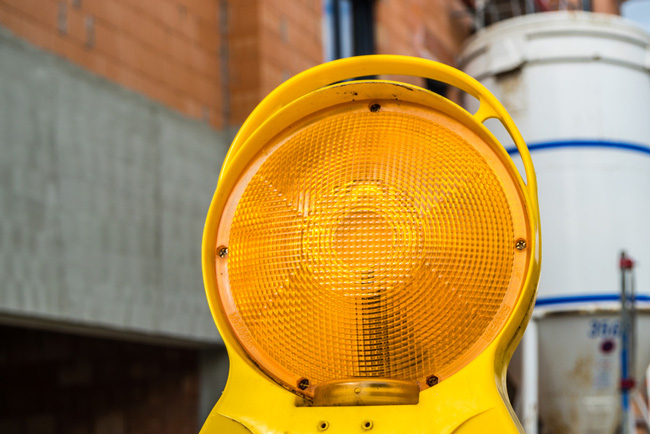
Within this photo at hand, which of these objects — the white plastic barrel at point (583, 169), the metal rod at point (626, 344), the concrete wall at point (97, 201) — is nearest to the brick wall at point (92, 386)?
the concrete wall at point (97, 201)

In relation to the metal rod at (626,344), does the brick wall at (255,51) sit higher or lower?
higher

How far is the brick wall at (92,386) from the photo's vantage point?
6.84m

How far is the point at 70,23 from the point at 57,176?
0.86m

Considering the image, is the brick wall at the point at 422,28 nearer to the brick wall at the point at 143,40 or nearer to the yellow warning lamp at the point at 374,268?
the brick wall at the point at 143,40

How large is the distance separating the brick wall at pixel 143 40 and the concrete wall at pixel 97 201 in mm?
97

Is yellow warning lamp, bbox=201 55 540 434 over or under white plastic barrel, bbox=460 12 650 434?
under

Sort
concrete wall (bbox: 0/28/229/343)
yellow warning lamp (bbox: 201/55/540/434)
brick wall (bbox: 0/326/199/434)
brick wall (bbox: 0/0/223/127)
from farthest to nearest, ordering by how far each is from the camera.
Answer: brick wall (bbox: 0/326/199/434), brick wall (bbox: 0/0/223/127), concrete wall (bbox: 0/28/229/343), yellow warning lamp (bbox: 201/55/540/434)

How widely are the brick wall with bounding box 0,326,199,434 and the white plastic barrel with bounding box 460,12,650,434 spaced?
333cm

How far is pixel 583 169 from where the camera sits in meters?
4.58

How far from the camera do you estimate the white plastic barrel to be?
4.52 m

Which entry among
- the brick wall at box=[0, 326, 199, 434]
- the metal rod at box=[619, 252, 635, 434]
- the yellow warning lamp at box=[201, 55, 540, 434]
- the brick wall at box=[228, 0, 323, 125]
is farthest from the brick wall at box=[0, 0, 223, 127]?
the yellow warning lamp at box=[201, 55, 540, 434]

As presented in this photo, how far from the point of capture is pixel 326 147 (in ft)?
4.07

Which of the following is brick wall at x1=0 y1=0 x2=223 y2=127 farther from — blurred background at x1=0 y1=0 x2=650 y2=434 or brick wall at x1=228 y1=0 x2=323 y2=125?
brick wall at x1=228 y1=0 x2=323 y2=125

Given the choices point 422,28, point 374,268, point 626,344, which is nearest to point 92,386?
point 626,344
